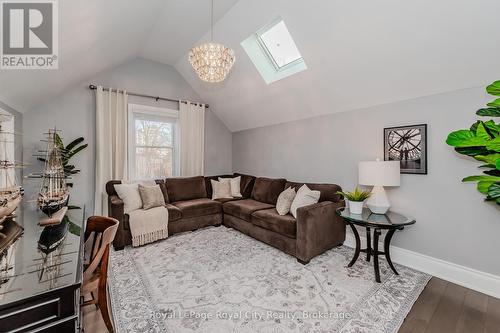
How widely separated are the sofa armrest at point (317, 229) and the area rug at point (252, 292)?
0.13 meters

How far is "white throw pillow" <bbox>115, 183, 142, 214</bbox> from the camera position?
331 centimetres

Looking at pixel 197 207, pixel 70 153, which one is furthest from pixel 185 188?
pixel 70 153

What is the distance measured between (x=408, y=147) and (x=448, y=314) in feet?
5.72

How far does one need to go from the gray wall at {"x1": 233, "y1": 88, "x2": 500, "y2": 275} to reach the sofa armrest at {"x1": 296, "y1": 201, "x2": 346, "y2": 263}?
669mm

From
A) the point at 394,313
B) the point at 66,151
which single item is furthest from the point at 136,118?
the point at 394,313

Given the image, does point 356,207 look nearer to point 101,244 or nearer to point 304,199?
point 304,199

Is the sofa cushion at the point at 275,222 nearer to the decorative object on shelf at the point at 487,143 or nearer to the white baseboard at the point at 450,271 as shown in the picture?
the white baseboard at the point at 450,271

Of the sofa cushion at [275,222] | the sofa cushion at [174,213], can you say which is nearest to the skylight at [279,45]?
the sofa cushion at [275,222]

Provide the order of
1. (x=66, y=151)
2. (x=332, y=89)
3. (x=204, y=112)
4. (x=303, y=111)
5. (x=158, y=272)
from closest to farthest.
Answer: (x=158, y=272) < (x=332, y=89) < (x=66, y=151) < (x=303, y=111) < (x=204, y=112)

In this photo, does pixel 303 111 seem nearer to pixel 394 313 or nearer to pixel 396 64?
pixel 396 64

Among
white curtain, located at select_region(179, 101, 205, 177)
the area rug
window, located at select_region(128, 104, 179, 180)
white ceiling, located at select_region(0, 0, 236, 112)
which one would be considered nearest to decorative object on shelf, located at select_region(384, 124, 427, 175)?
the area rug

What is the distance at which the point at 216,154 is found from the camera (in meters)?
5.45

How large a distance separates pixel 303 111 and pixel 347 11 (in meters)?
1.69

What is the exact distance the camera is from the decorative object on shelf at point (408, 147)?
8.33ft
